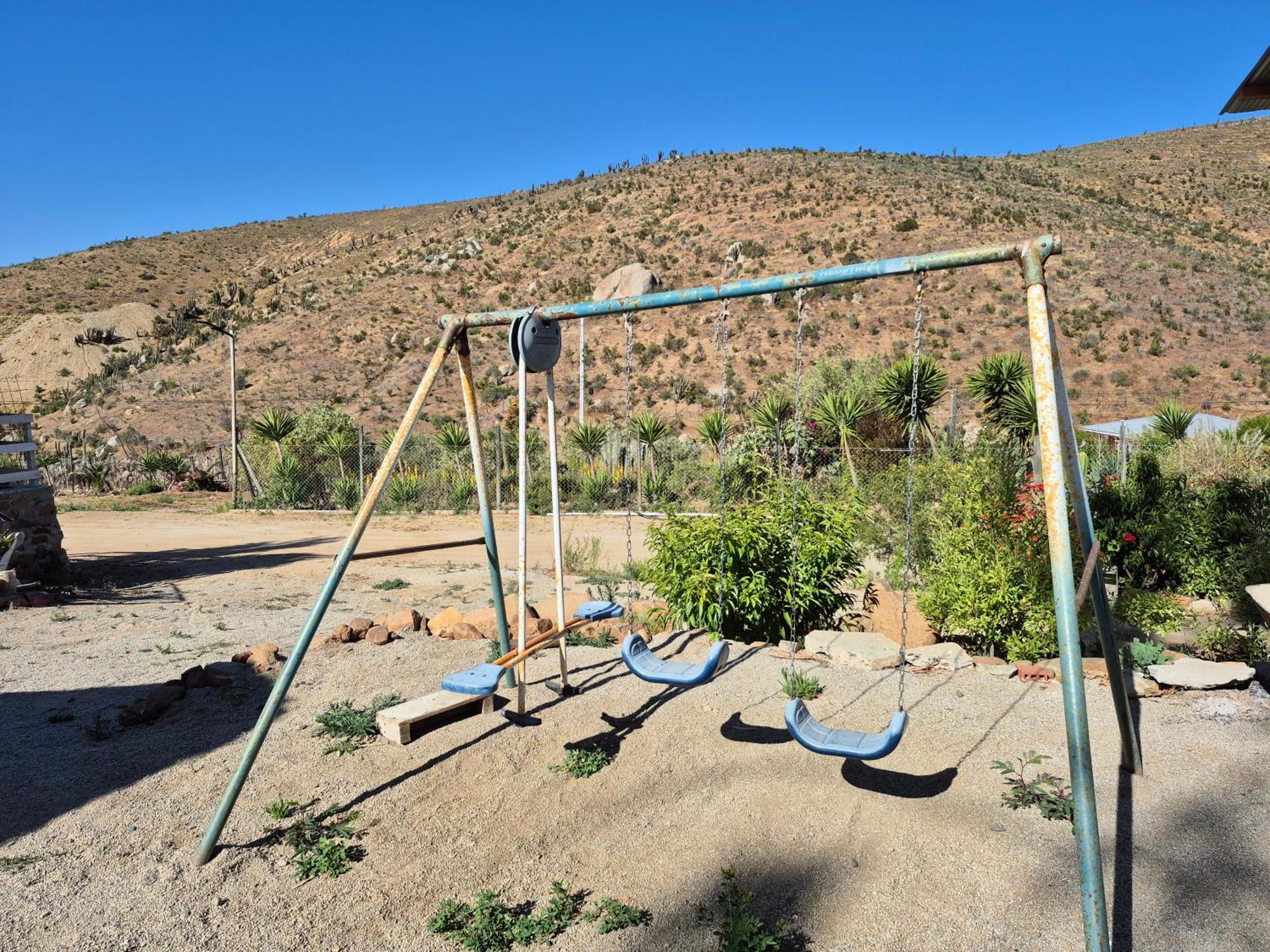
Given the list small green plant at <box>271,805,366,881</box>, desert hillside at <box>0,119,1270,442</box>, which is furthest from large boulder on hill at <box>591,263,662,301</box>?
small green plant at <box>271,805,366,881</box>

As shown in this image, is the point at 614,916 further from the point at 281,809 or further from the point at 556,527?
the point at 556,527

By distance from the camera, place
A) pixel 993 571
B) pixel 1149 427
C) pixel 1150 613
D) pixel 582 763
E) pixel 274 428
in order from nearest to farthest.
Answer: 1. pixel 582 763
2. pixel 993 571
3. pixel 1150 613
4. pixel 1149 427
5. pixel 274 428

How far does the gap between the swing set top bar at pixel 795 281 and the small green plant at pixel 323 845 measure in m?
2.72

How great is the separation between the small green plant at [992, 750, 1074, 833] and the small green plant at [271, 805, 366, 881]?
3.14 metres

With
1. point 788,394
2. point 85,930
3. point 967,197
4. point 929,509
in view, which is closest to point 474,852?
point 85,930

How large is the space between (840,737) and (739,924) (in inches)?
43.4

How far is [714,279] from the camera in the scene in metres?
40.2

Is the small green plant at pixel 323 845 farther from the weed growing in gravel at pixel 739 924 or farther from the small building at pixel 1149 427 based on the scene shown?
the small building at pixel 1149 427

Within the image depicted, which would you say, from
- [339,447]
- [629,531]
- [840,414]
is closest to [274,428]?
[339,447]

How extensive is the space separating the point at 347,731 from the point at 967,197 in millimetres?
44139

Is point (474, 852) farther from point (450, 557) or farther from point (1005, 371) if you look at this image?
point (1005, 371)

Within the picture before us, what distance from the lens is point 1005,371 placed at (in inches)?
575

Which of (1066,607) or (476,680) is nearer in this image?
(1066,607)

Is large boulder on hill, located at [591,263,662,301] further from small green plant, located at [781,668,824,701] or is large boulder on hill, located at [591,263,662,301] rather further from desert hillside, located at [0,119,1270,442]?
small green plant, located at [781,668,824,701]
